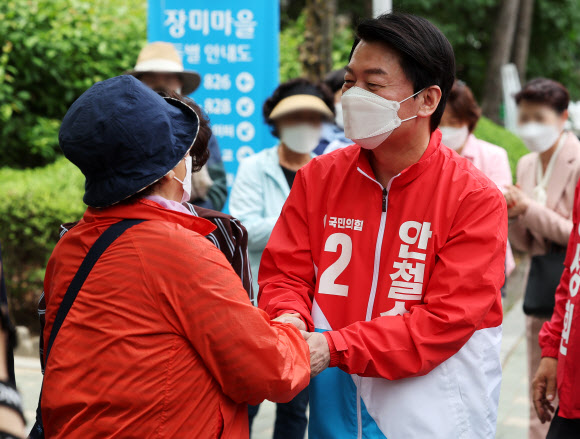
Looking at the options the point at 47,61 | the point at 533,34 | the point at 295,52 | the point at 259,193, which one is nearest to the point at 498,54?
the point at 533,34

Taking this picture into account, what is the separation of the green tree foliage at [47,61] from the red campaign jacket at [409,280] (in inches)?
244

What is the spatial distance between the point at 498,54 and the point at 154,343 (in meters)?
18.8

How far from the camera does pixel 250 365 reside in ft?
6.52

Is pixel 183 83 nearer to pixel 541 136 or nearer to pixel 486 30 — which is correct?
pixel 541 136

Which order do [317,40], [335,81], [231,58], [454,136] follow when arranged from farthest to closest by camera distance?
[317,40] → [231,58] → [335,81] → [454,136]

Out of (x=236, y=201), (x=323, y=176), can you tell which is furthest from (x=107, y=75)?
(x=323, y=176)

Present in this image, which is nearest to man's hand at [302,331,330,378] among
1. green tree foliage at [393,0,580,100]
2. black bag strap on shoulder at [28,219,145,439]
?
black bag strap on shoulder at [28,219,145,439]

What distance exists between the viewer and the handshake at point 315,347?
7.58 feet

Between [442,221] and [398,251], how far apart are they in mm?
165

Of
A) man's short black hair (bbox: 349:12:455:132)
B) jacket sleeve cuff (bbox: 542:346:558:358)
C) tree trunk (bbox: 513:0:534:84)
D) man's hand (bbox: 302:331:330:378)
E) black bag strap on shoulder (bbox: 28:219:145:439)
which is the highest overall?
tree trunk (bbox: 513:0:534:84)

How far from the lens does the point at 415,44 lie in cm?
243

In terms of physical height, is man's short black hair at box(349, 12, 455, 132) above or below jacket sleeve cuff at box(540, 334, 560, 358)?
above

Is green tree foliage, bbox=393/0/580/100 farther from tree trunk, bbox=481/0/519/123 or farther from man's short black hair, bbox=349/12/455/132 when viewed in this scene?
man's short black hair, bbox=349/12/455/132

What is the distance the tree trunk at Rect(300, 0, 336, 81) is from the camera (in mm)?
8680
